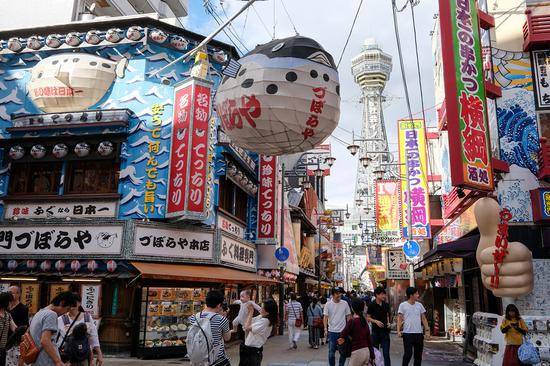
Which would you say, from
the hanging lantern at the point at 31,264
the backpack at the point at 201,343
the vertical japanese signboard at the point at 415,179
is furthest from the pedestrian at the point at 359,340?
the vertical japanese signboard at the point at 415,179

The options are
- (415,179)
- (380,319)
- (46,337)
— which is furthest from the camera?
(415,179)

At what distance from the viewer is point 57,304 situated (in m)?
5.89

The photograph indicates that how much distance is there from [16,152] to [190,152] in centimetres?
618

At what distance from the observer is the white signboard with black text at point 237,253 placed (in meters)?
16.0

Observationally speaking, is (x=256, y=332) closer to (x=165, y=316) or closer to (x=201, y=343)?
(x=201, y=343)

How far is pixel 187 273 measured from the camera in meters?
13.3

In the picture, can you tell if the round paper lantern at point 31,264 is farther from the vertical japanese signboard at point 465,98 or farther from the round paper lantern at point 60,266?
the vertical japanese signboard at point 465,98

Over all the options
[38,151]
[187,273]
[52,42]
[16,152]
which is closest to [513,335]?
[187,273]

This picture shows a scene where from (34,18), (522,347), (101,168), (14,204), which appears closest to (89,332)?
(522,347)

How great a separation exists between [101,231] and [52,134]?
3.90 meters

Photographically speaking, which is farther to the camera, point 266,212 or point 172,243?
point 266,212

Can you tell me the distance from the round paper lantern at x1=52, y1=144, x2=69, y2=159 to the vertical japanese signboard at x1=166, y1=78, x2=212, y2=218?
3695 mm

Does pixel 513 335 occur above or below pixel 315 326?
above

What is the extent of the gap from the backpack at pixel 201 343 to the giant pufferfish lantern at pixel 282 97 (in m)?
2.41
